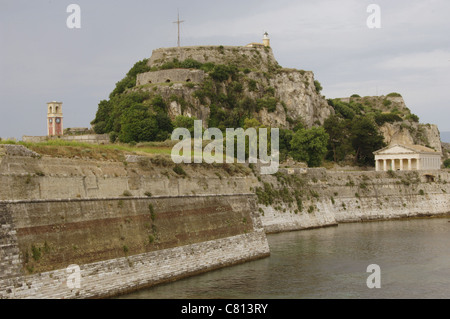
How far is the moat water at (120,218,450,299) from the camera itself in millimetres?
24625

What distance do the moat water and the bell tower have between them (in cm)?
2836

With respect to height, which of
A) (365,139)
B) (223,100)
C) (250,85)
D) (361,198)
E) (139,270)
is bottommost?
(139,270)

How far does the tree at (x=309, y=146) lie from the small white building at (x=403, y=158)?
6549 mm

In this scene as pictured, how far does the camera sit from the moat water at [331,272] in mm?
24625

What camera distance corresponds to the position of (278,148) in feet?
223

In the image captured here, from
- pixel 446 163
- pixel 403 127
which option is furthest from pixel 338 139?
pixel 446 163

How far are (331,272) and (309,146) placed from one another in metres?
39.2

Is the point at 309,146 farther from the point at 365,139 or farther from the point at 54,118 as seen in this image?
the point at 54,118

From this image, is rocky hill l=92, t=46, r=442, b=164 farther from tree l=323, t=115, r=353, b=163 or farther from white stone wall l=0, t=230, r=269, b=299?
white stone wall l=0, t=230, r=269, b=299

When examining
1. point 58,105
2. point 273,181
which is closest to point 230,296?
point 273,181

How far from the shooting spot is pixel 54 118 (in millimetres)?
61594

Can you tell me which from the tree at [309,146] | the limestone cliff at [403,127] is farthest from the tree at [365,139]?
the limestone cliff at [403,127]

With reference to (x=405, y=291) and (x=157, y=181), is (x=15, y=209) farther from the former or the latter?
(x=405, y=291)

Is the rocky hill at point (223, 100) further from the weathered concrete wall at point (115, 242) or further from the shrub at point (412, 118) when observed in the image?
the weathered concrete wall at point (115, 242)
